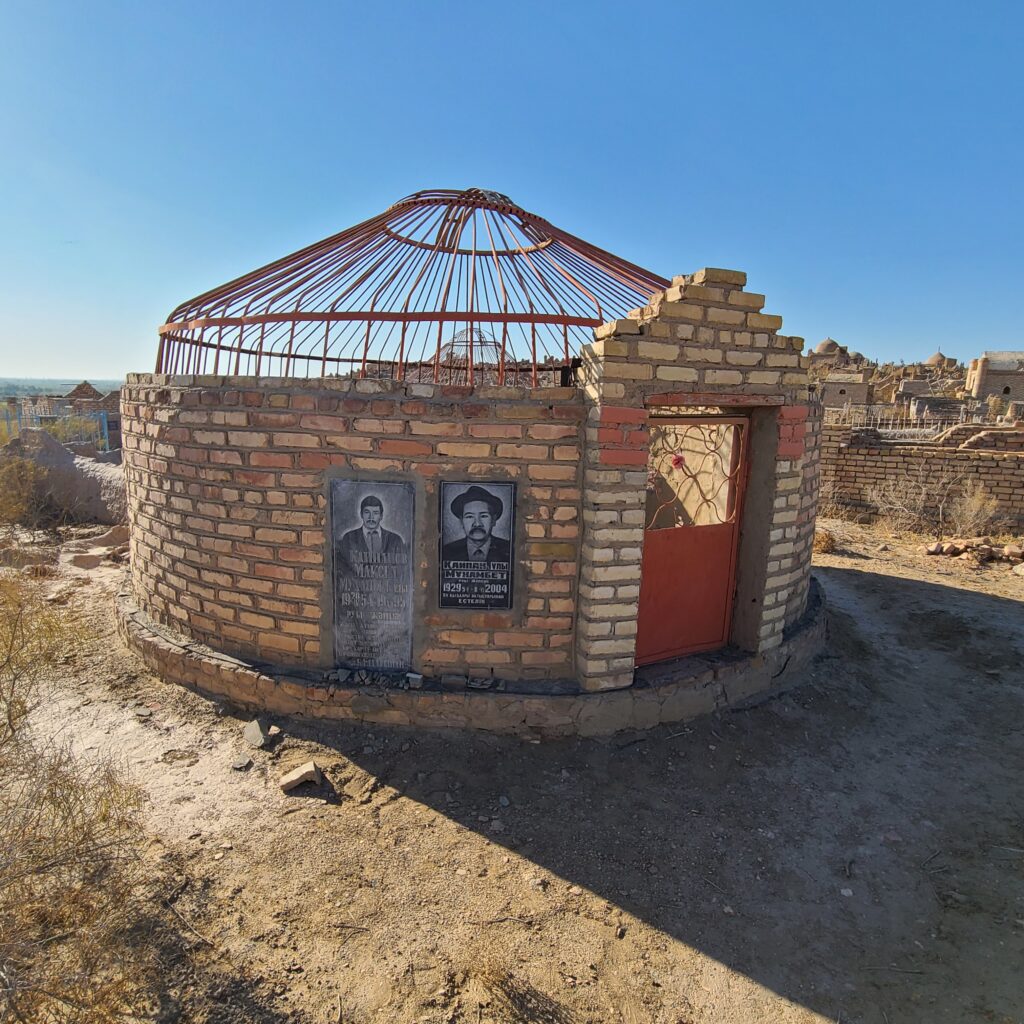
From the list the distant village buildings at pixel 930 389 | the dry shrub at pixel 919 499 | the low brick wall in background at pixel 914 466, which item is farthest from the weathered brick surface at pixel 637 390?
the distant village buildings at pixel 930 389

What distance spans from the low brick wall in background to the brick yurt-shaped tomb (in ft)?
23.1

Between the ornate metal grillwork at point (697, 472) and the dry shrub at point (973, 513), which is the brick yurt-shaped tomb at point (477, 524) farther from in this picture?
the dry shrub at point (973, 513)

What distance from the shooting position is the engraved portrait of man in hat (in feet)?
13.4

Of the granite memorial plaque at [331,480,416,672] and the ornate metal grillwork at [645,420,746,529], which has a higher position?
the ornate metal grillwork at [645,420,746,529]

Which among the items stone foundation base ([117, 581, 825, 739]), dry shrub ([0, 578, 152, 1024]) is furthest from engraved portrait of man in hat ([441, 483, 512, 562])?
dry shrub ([0, 578, 152, 1024])

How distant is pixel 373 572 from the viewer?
4203 mm

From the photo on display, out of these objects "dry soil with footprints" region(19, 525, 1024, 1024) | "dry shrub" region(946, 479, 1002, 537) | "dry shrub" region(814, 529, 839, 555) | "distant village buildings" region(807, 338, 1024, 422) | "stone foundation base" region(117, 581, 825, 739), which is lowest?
"dry soil with footprints" region(19, 525, 1024, 1024)

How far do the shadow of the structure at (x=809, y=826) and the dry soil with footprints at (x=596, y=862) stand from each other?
0.01 metres

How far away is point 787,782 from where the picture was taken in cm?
395

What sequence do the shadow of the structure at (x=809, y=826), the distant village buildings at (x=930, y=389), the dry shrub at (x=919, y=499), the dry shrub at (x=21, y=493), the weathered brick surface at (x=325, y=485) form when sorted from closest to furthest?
the shadow of the structure at (x=809, y=826) → the weathered brick surface at (x=325, y=485) → the dry shrub at (x=21, y=493) → the dry shrub at (x=919, y=499) → the distant village buildings at (x=930, y=389)

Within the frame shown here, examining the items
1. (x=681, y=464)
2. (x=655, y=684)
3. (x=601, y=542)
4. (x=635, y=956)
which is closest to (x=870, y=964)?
(x=635, y=956)

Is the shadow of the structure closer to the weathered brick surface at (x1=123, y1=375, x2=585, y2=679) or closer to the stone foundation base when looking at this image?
the stone foundation base

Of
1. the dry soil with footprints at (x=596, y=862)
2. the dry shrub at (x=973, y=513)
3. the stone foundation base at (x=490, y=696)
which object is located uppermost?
the dry shrub at (x=973, y=513)

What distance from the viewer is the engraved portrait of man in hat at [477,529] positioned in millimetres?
4078
